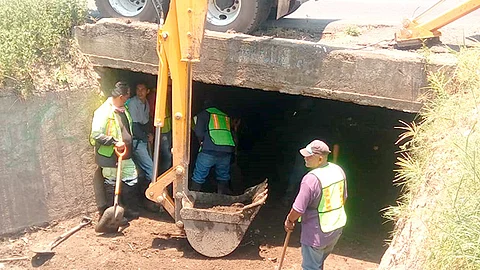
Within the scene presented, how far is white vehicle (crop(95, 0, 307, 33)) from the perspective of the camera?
24.0 feet

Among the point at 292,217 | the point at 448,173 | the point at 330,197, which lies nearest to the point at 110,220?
the point at 292,217

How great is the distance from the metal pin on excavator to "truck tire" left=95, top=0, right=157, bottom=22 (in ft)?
4.69

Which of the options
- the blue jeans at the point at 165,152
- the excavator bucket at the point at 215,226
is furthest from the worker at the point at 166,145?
the excavator bucket at the point at 215,226

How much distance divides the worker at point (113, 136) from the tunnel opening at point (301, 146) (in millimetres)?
664

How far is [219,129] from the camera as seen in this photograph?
7641 millimetres

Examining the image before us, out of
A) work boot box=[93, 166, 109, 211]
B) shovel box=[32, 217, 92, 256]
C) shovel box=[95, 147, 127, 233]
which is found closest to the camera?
shovel box=[32, 217, 92, 256]

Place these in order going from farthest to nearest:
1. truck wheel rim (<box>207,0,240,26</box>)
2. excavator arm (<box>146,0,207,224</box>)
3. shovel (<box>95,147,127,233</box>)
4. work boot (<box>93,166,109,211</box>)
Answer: work boot (<box>93,166,109,211</box>), truck wheel rim (<box>207,0,240,26</box>), shovel (<box>95,147,127,233</box>), excavator arm (<box>146,0,207,224</box>)

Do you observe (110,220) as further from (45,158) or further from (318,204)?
(318,204)

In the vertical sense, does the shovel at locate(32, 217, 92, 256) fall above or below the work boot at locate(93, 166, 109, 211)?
below

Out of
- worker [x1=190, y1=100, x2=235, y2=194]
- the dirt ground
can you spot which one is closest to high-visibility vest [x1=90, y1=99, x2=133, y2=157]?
the dirt ground

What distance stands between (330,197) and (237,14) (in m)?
2.99

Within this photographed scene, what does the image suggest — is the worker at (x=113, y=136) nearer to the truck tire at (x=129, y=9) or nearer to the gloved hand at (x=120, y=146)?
the gloved hand at (x=120, y=146)

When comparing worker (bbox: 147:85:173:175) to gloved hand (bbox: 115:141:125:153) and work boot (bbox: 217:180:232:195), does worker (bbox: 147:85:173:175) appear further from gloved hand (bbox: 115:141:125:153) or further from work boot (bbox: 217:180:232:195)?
gloved hand (bbox: 115:141:125:153)

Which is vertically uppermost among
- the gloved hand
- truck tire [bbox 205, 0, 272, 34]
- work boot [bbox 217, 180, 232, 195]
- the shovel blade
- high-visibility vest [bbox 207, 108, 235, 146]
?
truck tire [bbox 205, 0, 272, 34]
